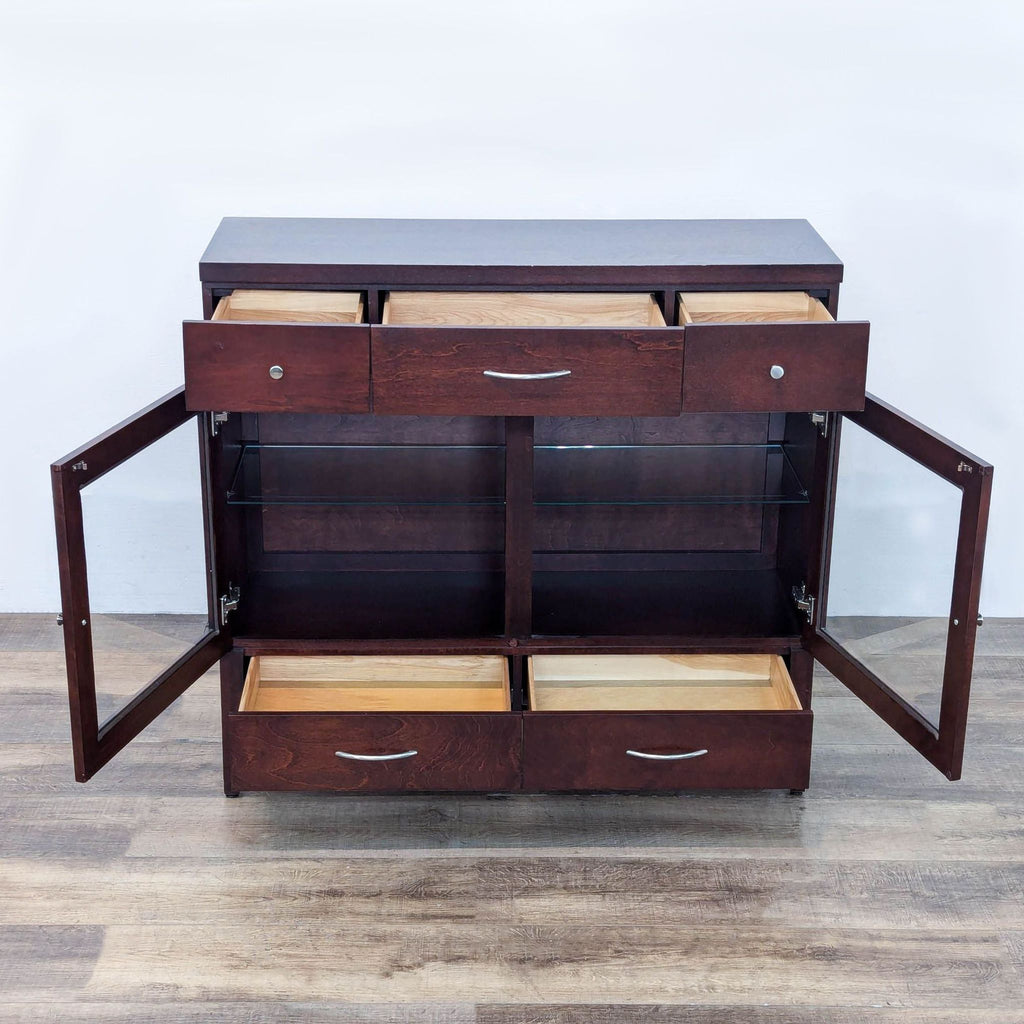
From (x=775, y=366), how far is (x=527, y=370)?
383 millimetres

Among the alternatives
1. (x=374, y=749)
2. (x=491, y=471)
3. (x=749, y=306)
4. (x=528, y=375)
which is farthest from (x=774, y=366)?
(x=374, y=749)

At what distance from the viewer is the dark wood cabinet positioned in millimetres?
2113

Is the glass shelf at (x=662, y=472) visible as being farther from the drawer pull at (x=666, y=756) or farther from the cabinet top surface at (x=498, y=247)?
the drawer pull at (x=666, y=756)

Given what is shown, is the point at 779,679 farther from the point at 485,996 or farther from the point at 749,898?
the point at 485,996

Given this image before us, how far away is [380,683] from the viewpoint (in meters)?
2.57

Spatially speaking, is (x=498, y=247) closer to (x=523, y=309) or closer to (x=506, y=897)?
(x=523, y=309)

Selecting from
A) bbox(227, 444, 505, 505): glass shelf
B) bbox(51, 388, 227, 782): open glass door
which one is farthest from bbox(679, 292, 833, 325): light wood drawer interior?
bbox(51, 388, 227, 782): open glass door

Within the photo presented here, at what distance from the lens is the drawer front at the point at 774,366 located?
2109 millimetres

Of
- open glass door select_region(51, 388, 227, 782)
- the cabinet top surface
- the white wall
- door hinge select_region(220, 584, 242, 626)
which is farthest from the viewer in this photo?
the white wall

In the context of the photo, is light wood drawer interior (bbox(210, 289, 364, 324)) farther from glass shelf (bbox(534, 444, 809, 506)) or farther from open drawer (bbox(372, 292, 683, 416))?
glass shelf (bbox(534, 444, 809, 506))

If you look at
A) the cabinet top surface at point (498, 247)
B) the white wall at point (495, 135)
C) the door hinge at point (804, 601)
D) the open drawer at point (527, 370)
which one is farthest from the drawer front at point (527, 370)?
the white wall at point (495, 135)

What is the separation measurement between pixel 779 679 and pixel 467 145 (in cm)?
124

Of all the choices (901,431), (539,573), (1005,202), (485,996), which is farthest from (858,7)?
(485,996)

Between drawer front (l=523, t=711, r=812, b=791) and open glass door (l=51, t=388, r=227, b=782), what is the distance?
1.98ft
